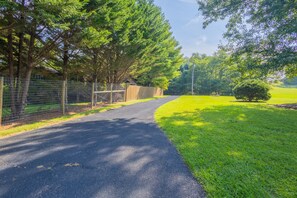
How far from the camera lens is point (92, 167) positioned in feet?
10.8

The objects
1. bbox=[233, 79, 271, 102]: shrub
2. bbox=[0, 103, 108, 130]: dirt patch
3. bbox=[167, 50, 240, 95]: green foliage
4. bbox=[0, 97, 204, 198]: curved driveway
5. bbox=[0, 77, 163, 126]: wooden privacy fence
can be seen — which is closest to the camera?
bbox=[0, 97, 204, 198]: curved driveway

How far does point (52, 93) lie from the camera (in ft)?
29.0

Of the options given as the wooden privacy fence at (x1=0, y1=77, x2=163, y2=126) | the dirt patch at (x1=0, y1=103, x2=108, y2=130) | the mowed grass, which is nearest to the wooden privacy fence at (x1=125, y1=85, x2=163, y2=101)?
the wooden privacy fence at (x1=0, y1=77, x2=163, y2=126)

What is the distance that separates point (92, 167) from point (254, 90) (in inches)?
767

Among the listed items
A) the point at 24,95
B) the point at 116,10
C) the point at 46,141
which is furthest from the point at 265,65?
the point at 24,95

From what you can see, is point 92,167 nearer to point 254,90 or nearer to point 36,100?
point 36,100

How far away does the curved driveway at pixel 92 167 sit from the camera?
2549mm

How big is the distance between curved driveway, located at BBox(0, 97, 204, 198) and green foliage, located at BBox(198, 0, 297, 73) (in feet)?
28.5

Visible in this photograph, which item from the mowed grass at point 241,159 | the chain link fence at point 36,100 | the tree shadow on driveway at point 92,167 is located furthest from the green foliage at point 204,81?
the tree shadow on driveway at point 92,167

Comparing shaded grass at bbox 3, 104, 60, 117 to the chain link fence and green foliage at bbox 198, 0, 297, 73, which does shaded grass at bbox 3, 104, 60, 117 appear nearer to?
the chain link fence

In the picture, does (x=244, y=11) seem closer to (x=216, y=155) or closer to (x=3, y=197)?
(x=216, y=155)

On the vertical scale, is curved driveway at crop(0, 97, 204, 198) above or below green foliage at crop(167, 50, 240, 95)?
below

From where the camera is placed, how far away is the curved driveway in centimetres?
255

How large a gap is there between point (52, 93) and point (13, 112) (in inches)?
73.5
